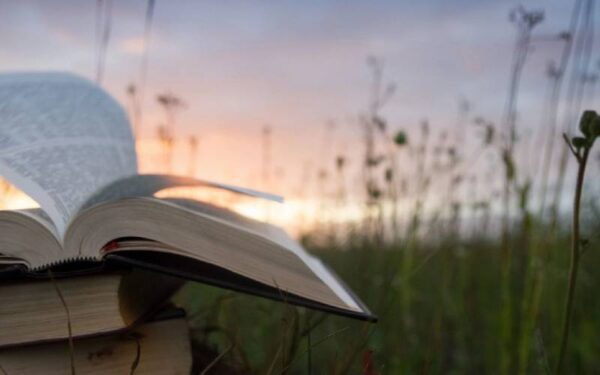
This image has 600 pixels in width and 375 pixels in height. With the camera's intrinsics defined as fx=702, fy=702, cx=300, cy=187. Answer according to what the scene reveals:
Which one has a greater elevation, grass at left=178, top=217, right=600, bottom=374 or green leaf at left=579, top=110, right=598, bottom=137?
green leaf at left=579, top=110, right=598, bottom=137

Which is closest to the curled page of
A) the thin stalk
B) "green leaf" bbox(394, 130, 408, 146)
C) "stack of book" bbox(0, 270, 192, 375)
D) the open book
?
the open book

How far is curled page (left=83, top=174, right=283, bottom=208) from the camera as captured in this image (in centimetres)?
102

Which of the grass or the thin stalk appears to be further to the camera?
the grass

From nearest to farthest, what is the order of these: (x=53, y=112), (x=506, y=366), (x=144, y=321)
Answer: (x=144, y=321)
(x=53, y=112)
(x=506, y=366)

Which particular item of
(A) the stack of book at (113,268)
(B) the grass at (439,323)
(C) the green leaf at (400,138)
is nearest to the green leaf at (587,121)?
(A) the stack of book at (113,268)

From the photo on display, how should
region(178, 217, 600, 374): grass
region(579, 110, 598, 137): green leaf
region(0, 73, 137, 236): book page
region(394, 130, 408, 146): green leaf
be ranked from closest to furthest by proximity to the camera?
region(579, 110, 598, 137): green leaf, region(0, 73, 137, 236): book page, region(178, 217, 600, 374): grass, region(394, 130, 408, 146): green leaf

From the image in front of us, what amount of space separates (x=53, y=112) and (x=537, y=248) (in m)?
1.08

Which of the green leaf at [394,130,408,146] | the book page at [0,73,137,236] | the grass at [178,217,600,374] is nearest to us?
the book page at [0,73,137,236]

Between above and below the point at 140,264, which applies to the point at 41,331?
below

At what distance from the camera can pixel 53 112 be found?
1.35 m

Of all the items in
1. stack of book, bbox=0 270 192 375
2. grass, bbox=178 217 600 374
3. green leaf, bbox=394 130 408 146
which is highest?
green leaf, bbox=394 130 408 146

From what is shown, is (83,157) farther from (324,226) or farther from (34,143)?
(324,226)

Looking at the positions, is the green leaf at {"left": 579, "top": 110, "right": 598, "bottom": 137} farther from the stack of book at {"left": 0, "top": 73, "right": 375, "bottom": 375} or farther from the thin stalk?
the stack of book at {"left": 0, "top": 73, "right": 375, "bottom": 375}

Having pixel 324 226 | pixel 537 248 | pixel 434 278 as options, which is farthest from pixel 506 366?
pixel 324 226
